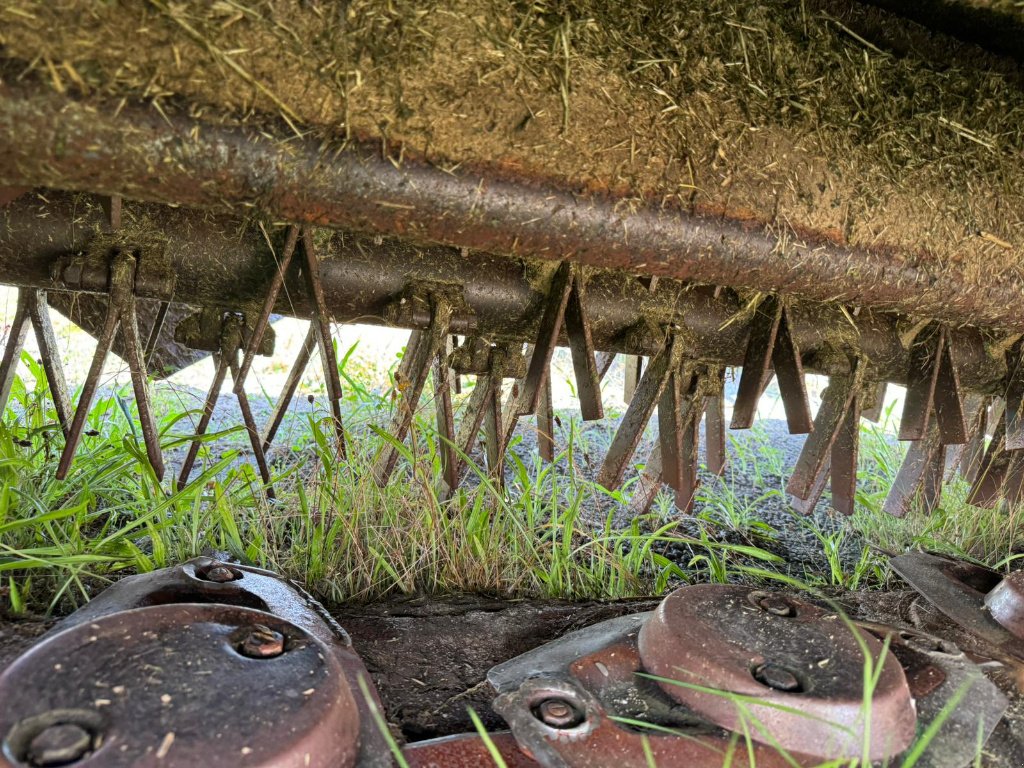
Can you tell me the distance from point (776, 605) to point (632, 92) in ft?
3.48

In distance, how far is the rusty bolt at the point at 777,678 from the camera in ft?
4.39

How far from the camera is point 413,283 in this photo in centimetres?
199

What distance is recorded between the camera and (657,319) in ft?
7.41

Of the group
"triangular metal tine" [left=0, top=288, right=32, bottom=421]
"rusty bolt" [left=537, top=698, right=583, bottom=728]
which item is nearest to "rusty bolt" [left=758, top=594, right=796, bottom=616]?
"rusty bolt" [left=537, top=698, right=583, bottom=728]

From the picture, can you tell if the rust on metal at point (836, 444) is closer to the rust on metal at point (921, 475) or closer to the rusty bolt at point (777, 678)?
the rust on metal at point (921, 475)

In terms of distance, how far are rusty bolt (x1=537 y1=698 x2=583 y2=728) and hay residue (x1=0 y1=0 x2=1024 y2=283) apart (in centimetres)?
94

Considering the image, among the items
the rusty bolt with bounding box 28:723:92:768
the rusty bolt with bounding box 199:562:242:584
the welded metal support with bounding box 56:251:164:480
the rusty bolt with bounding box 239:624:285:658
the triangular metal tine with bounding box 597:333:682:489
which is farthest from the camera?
the triangular metal tine with bounding box 597:333:682:489

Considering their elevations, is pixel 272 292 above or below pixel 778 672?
above

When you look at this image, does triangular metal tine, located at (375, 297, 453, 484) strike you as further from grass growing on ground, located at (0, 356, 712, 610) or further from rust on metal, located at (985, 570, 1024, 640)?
rust on metal, located at (985, 570, 1024, 640)

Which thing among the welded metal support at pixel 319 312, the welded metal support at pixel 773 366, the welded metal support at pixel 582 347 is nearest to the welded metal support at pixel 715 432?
the welded metal support at pixel 773 366

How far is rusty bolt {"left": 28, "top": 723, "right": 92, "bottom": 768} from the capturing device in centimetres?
94

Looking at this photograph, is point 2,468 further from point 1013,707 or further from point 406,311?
point 1013,707

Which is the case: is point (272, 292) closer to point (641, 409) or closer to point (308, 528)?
point (308, 528)

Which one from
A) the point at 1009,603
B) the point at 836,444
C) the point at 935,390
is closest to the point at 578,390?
the point at 836,444
